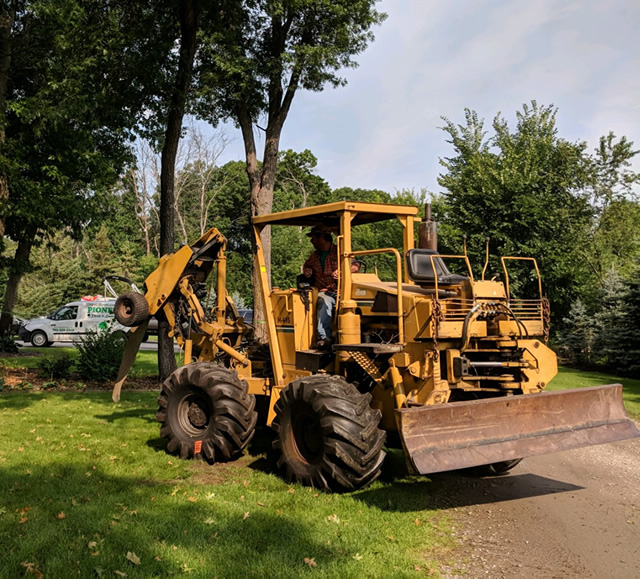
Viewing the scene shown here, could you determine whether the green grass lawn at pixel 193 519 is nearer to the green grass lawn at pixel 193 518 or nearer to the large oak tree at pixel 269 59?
the green grass lawn at pixel 193 518

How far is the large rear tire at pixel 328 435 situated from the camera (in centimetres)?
534

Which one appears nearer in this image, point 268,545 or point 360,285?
point 268,545

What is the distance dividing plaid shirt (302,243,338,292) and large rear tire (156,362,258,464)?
1.53m

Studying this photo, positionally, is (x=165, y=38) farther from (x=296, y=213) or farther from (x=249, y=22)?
(x=296, y=213)

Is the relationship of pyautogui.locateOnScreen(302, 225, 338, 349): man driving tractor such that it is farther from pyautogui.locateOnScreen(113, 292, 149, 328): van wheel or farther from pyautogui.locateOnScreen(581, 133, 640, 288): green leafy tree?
pyautogui.locateOnScreen(581, 133, 640, 288): green leafy tree

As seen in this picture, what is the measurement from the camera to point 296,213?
22.5ft

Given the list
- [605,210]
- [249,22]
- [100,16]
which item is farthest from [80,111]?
[605,210]

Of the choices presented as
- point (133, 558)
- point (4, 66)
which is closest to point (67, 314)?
point (4, 66)

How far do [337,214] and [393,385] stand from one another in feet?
6.73

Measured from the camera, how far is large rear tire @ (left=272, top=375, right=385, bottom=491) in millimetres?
5340

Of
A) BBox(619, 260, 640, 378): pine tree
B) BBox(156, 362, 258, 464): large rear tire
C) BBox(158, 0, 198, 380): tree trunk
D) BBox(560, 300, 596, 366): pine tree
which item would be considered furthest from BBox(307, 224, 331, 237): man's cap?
BBox(560, 300, 596, 366): pine tree

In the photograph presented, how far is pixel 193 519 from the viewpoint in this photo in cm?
484

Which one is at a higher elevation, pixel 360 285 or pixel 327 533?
pixel 360 285

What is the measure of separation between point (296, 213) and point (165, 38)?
789 centimetres
